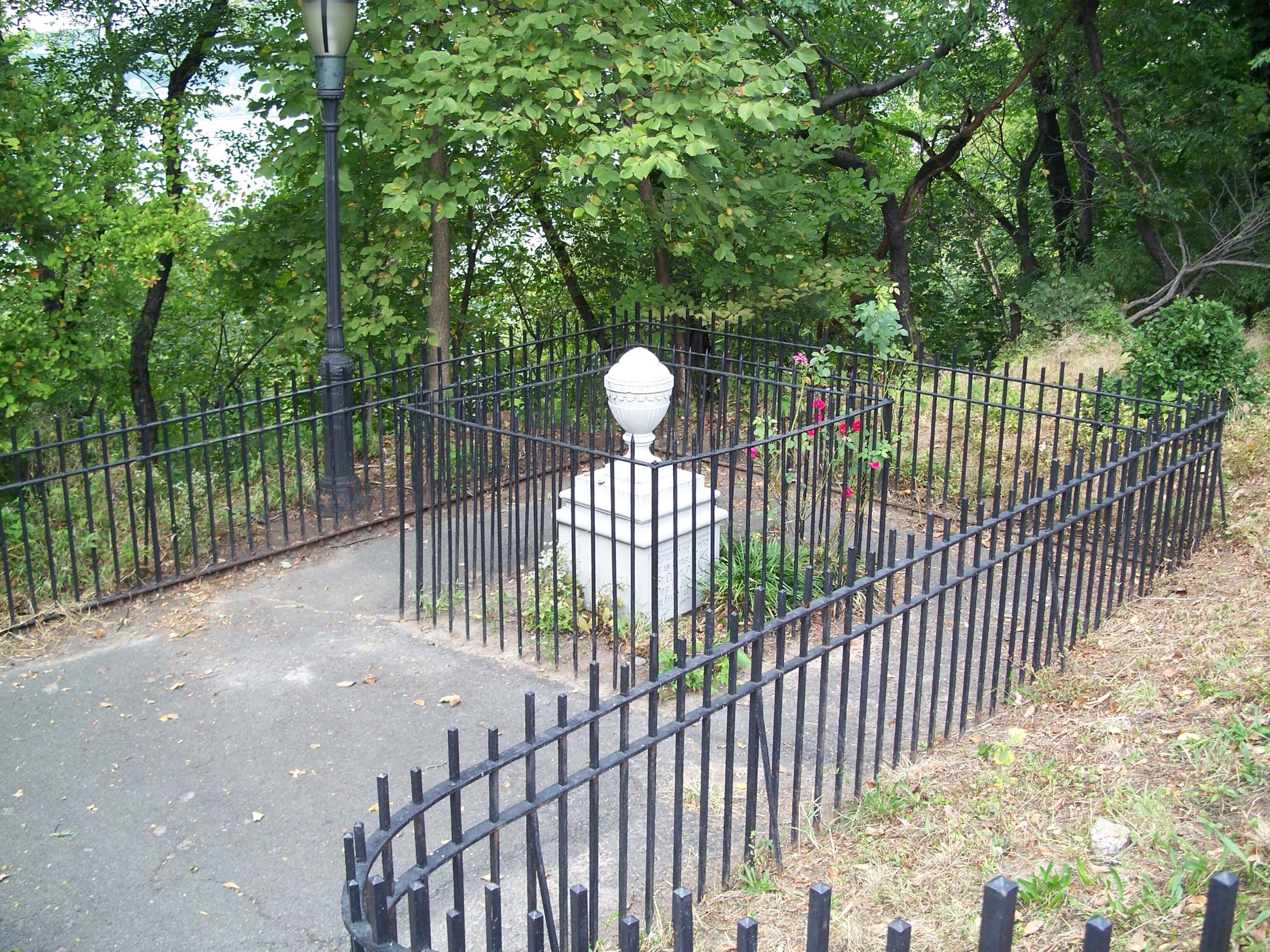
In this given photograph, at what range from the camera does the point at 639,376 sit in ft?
23.2

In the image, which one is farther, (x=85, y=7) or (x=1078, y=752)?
(x=85, y=7)

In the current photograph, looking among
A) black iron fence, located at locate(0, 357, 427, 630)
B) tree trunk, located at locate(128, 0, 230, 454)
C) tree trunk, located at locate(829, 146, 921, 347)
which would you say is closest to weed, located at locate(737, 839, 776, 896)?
black iron fence, located at locate(0, 357, 427, 630)

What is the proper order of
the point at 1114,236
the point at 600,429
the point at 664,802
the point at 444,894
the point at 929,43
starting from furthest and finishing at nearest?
the point at 1114,236
the point at 929,43
the point at 600,429
the point at 664,802
the point at 444,894

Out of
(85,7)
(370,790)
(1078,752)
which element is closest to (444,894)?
(370,790)

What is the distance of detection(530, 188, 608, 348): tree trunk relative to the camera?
14.8m

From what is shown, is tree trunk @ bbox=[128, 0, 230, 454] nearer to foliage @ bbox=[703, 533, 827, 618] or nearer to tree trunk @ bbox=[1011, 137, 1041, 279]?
foliage @ bbox=[703, 533, 827, 618]

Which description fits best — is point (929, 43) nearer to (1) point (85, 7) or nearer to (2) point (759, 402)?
(2) point (759, 402)

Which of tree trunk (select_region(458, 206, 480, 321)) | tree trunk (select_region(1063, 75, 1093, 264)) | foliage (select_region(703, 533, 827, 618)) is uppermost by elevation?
tree trunk (select_region(1063, 75, 1093, 264))

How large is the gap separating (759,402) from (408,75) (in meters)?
5.37

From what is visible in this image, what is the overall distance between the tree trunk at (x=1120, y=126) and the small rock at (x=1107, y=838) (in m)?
12.4

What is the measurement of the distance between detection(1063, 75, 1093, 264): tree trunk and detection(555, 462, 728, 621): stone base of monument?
37.6ft

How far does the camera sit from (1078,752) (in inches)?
182

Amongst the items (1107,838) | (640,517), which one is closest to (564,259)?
(640,517)

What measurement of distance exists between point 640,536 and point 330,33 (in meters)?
4.55
